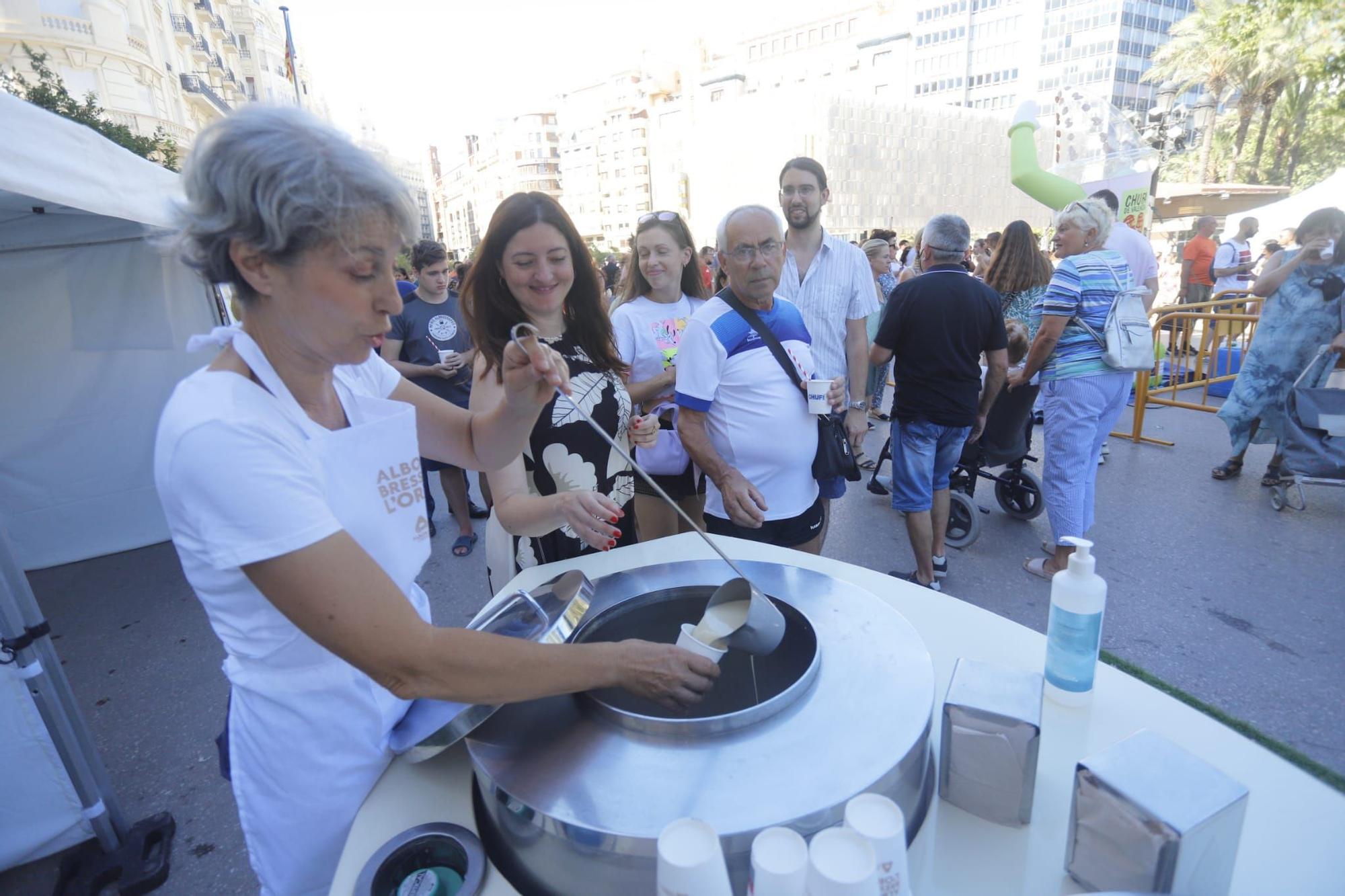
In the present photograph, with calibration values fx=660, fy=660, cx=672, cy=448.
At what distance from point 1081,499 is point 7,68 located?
30.9m

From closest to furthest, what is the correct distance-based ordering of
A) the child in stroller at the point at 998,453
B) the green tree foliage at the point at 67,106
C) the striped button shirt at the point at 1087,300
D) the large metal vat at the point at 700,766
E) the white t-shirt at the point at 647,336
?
the large metal vat at the point at 700,766 → the white t-shirt at the point at 647,336 → the striped button shirt at the point at 1087,300 → the child in stroller at the point at 998,453 → the green tree foliage at the point at 67,106

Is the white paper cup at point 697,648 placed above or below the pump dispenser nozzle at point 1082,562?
below

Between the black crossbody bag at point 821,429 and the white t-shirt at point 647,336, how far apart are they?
79 centimetres

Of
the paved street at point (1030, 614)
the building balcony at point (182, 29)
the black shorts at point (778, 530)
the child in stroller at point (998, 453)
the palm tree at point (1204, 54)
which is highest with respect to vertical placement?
the building balcony at point (182, 29)

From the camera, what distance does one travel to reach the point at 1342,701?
2.58 metres

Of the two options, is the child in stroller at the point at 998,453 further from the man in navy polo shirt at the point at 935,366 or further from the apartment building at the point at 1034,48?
the apartment building at the point at 1034,48

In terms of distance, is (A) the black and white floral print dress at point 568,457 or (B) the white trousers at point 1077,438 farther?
(B) the white trousers at point 1077,438

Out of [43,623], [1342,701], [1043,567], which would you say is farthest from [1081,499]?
[43,623]

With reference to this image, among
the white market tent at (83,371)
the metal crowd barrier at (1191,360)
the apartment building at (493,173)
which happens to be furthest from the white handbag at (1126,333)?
the apartment building at (493,173)

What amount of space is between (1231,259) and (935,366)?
847cm

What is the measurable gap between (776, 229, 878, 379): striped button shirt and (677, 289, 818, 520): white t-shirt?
47.6 inches

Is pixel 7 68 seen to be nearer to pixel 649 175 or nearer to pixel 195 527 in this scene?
pixel 195 527

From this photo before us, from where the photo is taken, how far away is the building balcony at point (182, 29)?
106 feet

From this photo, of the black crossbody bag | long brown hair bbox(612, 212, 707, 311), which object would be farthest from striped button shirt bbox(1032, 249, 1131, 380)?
long brown hair bbox(612, 212, 707, 311)
